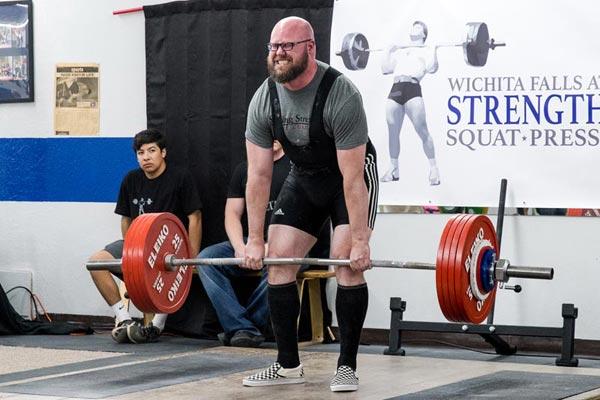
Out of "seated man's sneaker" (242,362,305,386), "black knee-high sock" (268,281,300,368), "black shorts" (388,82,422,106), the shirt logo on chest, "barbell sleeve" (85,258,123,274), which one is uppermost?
"black shorts" (388,82,422,106)

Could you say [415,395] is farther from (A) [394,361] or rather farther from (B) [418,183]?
(B) [418,183]

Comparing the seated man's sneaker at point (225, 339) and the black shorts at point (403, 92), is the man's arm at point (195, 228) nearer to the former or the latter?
the seated man's sneaker at point (225, 339)

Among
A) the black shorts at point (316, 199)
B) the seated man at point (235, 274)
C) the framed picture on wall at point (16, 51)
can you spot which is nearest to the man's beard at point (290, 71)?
the black shorts at point (316, 199)

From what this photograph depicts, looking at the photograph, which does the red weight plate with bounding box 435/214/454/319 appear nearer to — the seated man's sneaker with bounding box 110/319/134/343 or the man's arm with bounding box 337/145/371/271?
the man's arm with bounding box 337/145/371/271

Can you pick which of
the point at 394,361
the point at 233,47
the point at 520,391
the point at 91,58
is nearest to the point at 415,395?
the point at 520,391

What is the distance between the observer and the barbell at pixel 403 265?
4.45 m

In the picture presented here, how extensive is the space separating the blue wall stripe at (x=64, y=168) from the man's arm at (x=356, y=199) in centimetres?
280

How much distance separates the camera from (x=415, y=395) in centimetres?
447

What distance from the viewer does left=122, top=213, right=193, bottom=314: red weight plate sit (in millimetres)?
4734

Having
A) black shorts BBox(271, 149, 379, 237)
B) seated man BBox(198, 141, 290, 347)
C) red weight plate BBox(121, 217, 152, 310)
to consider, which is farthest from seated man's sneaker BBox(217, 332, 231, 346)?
black shorts BBox(271, 149, 379, 237)

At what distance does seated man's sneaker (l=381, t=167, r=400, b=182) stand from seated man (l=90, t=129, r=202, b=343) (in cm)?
104

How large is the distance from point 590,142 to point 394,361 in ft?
4.60

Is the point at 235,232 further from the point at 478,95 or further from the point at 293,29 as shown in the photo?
the point at 293,29

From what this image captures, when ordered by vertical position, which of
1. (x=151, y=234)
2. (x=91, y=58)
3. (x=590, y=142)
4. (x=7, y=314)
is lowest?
(x=7, y=314)
